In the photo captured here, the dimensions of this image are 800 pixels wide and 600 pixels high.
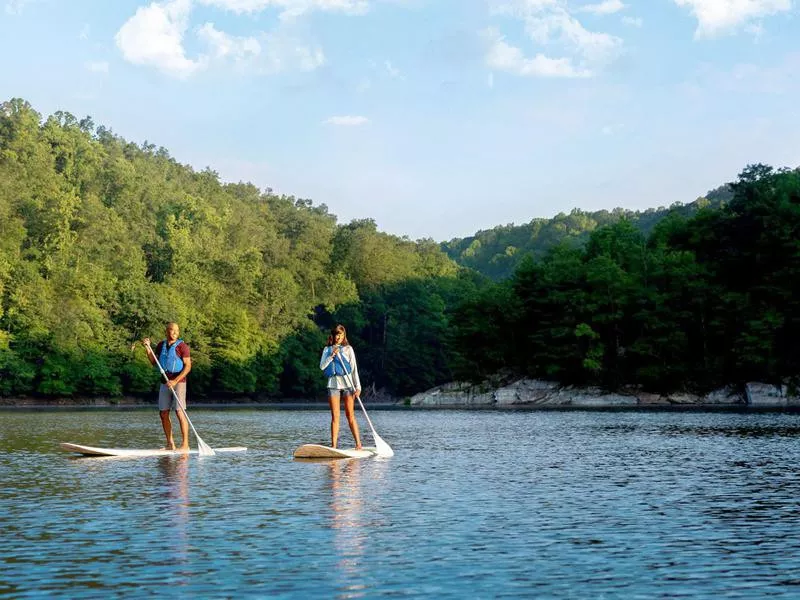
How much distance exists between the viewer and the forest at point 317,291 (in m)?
82.8

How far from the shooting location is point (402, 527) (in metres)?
11.0

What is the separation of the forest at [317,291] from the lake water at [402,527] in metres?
62.8

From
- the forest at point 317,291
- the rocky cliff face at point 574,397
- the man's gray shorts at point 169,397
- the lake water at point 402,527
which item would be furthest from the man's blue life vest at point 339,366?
the forest at point 317,291

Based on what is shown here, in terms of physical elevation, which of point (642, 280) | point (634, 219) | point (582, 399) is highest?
point (634, 219)

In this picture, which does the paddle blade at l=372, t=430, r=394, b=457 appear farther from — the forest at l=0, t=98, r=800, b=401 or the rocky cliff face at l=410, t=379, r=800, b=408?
the forest at l=0, t=98, r=800, b=401

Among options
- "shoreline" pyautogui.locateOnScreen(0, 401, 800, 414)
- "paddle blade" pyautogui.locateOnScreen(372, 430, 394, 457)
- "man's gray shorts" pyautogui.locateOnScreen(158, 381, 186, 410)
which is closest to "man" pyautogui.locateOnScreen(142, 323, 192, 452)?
"man's gray shorts" pyautogui.locateOnScreen(158, 381, 186, 410)

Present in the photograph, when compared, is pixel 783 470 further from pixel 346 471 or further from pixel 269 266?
pixel 269 266

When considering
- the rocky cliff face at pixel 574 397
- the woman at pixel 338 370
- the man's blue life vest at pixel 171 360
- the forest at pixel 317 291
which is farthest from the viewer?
the forest at pixel 317 291

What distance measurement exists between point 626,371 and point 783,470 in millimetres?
69476

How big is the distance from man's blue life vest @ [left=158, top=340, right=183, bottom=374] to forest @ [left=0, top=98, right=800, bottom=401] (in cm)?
6099

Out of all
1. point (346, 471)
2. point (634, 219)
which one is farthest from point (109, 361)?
point (634, 219)

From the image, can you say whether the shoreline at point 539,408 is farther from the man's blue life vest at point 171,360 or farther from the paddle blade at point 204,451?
the man's blue life vest at point 171,360

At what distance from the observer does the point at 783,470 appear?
17562mm

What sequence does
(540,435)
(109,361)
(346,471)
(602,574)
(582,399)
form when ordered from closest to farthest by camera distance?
(602,574)
(346,471)
(540,435)
(582,399)
(109,361)
